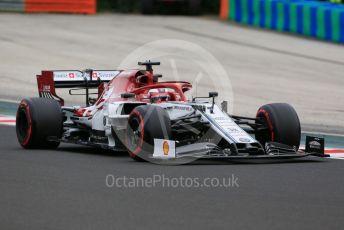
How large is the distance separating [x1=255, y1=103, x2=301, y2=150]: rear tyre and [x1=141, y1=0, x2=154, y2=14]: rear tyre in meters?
21.8

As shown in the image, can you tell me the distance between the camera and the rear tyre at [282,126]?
12016mm

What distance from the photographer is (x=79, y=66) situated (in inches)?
902

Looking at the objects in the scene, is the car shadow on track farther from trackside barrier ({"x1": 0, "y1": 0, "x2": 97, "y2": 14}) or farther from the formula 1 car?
trackside barrier ({"x1": 0, "y1": 0, "x2": 97, "y2": 14})

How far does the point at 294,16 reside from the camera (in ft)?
98.4

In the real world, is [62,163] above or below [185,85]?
below

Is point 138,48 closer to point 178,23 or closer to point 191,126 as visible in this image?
point 178,23

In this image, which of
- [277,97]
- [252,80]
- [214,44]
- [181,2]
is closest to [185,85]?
[277,97]

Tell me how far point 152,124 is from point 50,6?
2171cm

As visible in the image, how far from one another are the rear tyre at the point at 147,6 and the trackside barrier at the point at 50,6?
1690 millimetres

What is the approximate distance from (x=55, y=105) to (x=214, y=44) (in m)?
15.3

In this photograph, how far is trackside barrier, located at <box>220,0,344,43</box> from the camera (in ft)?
92.6

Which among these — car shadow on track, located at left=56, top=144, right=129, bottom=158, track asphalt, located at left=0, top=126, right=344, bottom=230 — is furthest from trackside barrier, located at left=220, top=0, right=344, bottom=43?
track asphalt, located at left=0, top=126, right=344, bottom=230

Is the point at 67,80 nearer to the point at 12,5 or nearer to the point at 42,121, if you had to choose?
the point at 42,121

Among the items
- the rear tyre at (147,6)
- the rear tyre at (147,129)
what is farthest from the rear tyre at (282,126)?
the rear tyre at (147,6)
